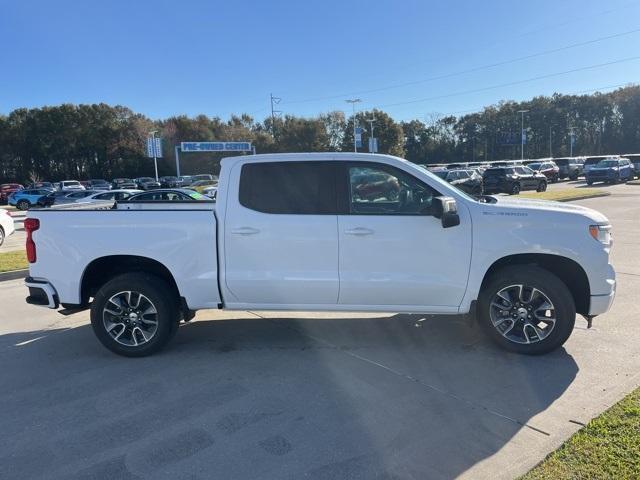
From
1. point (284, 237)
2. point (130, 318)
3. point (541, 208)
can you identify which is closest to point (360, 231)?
point (284, 237)

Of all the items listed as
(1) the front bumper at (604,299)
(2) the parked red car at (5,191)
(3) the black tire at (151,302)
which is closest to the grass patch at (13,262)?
(3) the black tire at (151,302)

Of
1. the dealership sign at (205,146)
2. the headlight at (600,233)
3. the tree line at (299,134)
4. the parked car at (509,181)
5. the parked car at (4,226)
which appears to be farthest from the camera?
the tree line at (299,134)

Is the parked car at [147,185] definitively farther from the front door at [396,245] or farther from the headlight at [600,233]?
the headlight at [600,233]

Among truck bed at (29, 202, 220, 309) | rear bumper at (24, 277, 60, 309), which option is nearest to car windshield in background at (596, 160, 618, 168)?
truck bed at (29, 202, 220, 309)

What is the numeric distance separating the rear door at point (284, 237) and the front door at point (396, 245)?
0.16m

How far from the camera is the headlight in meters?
4.35

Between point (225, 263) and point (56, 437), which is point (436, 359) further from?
point (56, 437)

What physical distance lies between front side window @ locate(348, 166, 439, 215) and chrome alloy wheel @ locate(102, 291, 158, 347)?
2210 millimetres

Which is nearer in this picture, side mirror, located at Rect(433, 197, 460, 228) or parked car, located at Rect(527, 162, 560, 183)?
side mirror, located at Rect(433, 197, 460, 228)

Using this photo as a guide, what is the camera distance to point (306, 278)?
Result: 4543 mm

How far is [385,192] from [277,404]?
2.10 meters

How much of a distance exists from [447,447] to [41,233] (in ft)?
13.5

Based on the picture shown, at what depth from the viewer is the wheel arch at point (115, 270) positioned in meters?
4.80

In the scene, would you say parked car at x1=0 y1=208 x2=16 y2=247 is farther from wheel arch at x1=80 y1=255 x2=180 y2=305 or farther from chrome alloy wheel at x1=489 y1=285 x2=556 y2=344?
chrome alloy wheel at x1=489 y1=285 x2=556 y2=344
